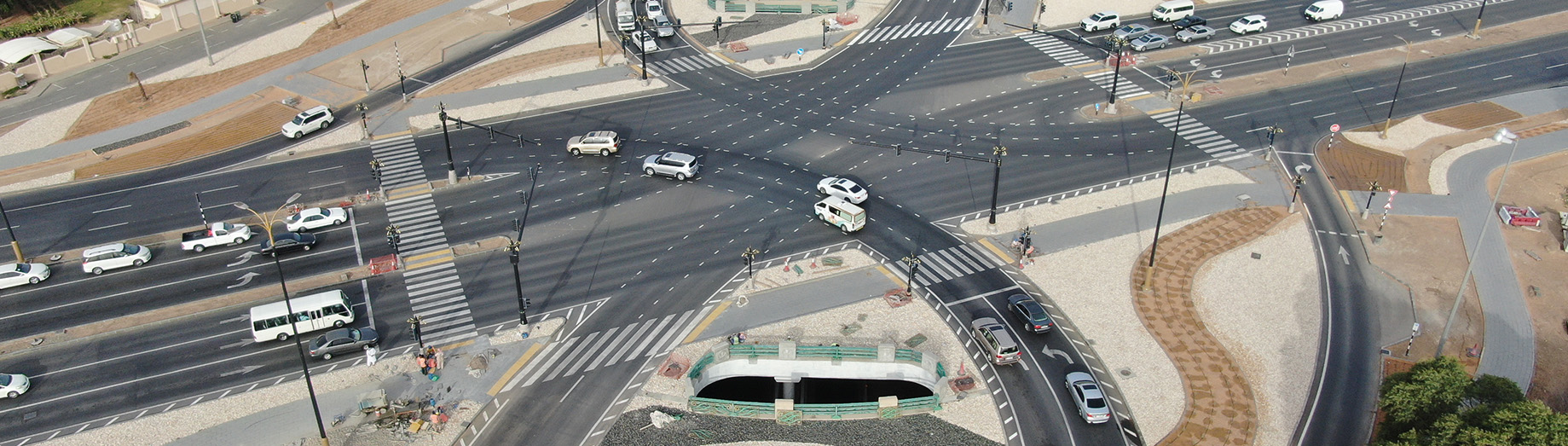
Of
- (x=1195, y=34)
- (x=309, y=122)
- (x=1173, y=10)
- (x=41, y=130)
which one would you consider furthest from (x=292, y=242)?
(x=1173, y=10)

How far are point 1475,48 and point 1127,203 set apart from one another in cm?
4866

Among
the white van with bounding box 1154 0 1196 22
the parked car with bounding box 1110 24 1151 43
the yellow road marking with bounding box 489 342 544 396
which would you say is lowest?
the yellow road marking with bounding box 489 342 544 396

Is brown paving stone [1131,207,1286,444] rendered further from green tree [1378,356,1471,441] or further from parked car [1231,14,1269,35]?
parked car [1231,14,1269,35]

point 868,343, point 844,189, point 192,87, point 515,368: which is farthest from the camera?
point 192,87

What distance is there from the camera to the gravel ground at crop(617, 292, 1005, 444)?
57188mm

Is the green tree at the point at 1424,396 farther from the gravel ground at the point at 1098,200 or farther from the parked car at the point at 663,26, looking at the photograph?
the parked car at the point at 663,26

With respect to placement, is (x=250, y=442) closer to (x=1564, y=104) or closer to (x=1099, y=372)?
(x=1099, y=372)

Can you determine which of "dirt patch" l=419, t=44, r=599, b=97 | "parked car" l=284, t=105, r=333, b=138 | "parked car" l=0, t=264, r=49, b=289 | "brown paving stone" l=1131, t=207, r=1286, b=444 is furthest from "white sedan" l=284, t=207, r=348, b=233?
"brown paving stone" l=1131, t=207, r=1286, b=444

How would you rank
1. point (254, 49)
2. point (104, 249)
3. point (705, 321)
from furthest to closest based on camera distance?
point (254, 49), point (104, 249), point (705, 321)

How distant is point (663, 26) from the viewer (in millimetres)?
105438

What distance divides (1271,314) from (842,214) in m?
27.2

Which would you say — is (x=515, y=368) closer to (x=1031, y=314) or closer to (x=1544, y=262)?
(x=1031, y=314)

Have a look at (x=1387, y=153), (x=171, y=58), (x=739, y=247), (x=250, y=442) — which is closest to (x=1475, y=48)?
(x=1387, y=153)

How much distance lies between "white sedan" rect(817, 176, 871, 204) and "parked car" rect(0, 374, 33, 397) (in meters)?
49.3
